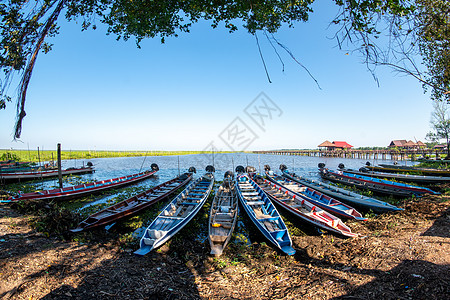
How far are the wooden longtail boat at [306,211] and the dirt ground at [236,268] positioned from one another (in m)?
0.51

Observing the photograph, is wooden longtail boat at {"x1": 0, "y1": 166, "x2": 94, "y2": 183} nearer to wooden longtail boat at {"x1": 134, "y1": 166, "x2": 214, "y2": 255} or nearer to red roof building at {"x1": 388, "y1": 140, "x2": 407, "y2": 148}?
wooden longtail boat at {"x1": 134, "y1": 166, "x2": 214, "y2": 255}

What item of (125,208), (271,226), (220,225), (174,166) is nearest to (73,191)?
(125,208)

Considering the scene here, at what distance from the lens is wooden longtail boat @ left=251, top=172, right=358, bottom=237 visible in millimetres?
8258

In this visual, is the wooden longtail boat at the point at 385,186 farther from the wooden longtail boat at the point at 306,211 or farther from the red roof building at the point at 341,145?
the red roof building at the point at 341,145

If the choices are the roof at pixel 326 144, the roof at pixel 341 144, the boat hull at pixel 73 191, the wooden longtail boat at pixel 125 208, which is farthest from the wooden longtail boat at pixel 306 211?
the roof at pixel 341 144

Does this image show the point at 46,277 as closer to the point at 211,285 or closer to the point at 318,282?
the point at 211,285

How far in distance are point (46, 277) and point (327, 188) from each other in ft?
56.8

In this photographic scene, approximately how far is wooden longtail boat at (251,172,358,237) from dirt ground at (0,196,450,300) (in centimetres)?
51

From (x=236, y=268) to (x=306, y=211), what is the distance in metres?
6.43

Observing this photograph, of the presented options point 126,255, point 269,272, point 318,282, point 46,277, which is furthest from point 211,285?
point 46,277

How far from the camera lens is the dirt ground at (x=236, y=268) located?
4262 millimetres

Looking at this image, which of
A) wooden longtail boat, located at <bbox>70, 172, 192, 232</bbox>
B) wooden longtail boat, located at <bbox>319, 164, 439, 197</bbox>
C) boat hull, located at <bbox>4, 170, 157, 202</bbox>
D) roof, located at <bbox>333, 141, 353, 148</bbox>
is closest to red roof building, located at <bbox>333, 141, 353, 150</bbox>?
roof, located at <bbox>333, 141, 353, 148</bbox>

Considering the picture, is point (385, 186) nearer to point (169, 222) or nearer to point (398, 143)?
point (169, 222)

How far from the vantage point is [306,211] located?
→ 10.9 m
